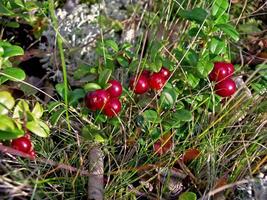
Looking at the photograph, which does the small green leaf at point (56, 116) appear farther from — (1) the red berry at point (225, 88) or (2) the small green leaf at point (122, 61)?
(1) the red berry at point (225, 88)

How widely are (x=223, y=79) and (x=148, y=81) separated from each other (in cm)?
32

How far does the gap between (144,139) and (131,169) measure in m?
0.23

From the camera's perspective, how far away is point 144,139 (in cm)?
228

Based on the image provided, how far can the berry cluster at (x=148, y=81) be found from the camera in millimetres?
2258

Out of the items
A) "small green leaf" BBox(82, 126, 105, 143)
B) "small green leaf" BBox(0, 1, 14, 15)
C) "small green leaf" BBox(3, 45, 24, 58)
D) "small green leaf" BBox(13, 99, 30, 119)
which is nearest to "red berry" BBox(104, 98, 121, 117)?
"small green leaf" BBox(82, 126, 105, 143)

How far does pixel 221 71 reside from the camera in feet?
7.54

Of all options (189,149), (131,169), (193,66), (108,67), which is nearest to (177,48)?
(193,66)

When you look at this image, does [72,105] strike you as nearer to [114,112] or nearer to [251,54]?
[114,112]

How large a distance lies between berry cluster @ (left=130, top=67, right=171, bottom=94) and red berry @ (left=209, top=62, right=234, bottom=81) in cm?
21

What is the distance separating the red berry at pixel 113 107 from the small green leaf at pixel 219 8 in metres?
0.62

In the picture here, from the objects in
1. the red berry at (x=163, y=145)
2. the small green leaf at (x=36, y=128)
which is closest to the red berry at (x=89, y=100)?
the small green leaf at (x=36, y=128)

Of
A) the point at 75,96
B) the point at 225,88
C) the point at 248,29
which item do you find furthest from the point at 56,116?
the point at 248,29

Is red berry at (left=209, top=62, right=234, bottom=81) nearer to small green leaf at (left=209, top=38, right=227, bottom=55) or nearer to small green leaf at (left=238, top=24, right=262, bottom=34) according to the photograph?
small green leaf at (left=209, top=38, right=227, bottom=55)

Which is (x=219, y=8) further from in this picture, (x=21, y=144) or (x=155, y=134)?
(x=21, y=144)
